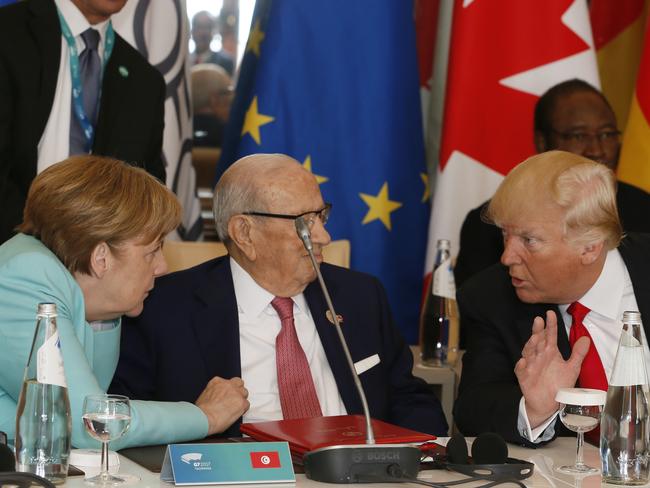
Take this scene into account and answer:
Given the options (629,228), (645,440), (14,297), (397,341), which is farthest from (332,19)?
(645,440)

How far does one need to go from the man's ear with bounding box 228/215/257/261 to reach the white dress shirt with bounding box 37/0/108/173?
3.11 ft

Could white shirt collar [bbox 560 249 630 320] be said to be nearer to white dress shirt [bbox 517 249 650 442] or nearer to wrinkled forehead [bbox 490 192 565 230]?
white dress shirt [bbox 517 249 650 442]

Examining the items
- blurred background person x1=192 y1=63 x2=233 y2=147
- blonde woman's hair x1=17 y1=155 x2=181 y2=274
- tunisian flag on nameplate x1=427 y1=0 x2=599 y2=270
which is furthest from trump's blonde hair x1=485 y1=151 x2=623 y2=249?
blurred background person x1=192 y1=63 x2=233 y2=147

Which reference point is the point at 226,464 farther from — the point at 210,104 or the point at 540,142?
the point at 210,104

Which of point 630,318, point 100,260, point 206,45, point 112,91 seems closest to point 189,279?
point 100,260

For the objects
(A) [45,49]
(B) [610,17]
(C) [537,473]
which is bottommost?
(C) [537,473]

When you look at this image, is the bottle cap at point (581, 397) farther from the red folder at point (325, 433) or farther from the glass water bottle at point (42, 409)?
the glass water bottle at point (42, 409)

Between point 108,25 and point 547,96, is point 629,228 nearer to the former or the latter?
point 547,96

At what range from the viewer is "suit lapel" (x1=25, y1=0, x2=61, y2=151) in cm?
365

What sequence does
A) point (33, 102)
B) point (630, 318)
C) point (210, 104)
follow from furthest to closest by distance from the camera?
point (210, 104), point (33, 102), point (630, 318)

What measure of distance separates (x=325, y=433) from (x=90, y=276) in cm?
68

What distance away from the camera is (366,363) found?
117 inches

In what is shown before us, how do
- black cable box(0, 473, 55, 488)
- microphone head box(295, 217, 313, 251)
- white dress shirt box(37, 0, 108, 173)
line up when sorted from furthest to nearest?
1. white dress shirt box(37, 0, 108, 173)
2. microphone head box(295, 217, 313, 251)
3. black cable box(0, 473, 55, 488)

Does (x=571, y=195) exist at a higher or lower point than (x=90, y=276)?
higher
